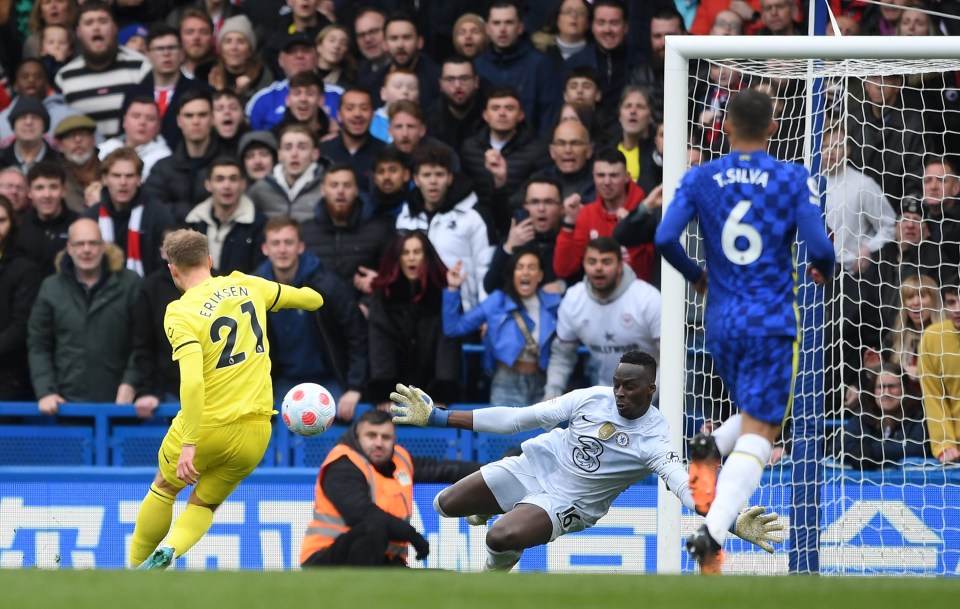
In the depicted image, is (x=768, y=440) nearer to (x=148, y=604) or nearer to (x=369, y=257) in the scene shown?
(x=148, y=604)

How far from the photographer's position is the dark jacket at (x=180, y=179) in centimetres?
1095

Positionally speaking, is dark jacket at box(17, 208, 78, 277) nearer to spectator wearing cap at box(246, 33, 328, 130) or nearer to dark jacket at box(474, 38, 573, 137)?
spectator wearing cap at box(246, 33, 328, 130)


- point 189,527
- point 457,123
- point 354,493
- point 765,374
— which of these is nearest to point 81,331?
point 354,493

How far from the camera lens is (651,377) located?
759cm

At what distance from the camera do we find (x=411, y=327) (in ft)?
33.6

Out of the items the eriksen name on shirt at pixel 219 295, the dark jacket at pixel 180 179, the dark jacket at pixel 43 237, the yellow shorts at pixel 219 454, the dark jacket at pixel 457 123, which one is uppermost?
the dark jacket at pixel 457 123

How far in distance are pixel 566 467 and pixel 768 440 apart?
5.74ft

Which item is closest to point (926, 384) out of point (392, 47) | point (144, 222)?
point (392, 47)

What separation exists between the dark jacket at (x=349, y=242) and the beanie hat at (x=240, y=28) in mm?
2193

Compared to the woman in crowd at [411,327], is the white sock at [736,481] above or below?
below

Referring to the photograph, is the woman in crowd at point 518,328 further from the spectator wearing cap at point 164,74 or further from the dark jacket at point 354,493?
the spectator wearing cap at point 164,74

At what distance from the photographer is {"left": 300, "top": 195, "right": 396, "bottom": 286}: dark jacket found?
10523 millimetres

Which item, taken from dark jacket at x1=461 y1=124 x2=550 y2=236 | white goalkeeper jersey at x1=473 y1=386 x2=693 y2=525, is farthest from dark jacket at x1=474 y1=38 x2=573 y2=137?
white goalkeeper jersey at x1=473 y1=386 x2=693 y2=525

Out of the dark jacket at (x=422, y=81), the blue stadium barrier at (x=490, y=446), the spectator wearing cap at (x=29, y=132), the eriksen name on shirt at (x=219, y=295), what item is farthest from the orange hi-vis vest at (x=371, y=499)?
the spectator wearing cap at (x=29, y=132)
